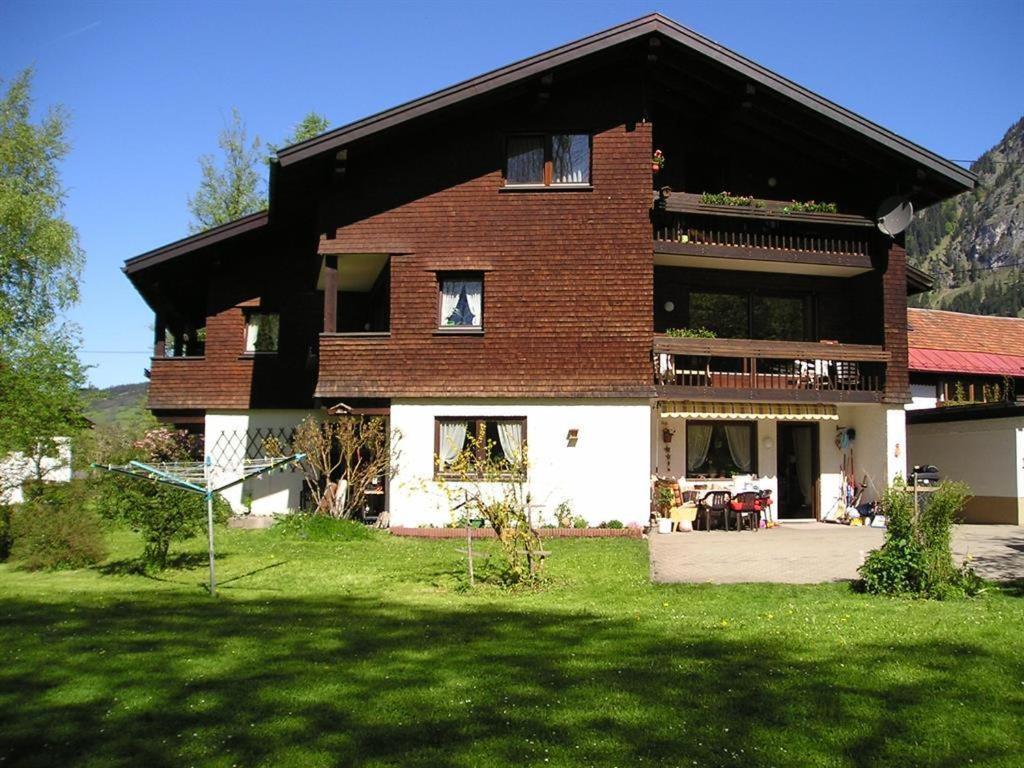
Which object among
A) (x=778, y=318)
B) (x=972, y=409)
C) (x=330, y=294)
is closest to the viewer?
(x=330, y=294)

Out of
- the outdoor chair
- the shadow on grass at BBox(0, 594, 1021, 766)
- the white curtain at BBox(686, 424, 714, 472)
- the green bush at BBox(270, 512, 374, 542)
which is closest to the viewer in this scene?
the shadow on grass at BBox(0, 594, 1021, 766)

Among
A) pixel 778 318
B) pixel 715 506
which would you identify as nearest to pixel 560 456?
pixel 715 506

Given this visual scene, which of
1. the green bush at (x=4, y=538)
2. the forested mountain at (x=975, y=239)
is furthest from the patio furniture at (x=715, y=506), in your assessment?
the forested mountain at (x=975, y=239)

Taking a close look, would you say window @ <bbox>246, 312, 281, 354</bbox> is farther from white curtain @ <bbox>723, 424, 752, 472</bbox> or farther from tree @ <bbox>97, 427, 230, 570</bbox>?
white curtain @ <bbox>723, 424, 752, 472</bbox>

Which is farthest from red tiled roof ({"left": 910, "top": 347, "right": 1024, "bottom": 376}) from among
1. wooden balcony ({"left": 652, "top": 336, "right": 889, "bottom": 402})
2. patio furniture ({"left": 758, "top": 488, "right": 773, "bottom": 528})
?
patio furniture ({"left": 758, "top": 488, "right": 773, "bottom": 528})

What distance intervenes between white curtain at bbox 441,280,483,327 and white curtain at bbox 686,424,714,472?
5993 mm

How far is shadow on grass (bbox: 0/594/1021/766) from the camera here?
6332 mm

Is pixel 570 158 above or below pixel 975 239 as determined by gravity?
below

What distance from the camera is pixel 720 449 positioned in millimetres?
23406

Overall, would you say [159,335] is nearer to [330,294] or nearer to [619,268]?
[330,294]

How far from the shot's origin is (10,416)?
64.8 feet

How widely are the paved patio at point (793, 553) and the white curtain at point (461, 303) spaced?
6.03m

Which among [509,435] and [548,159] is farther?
[548,159]

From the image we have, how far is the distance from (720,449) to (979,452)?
661 centimetres
